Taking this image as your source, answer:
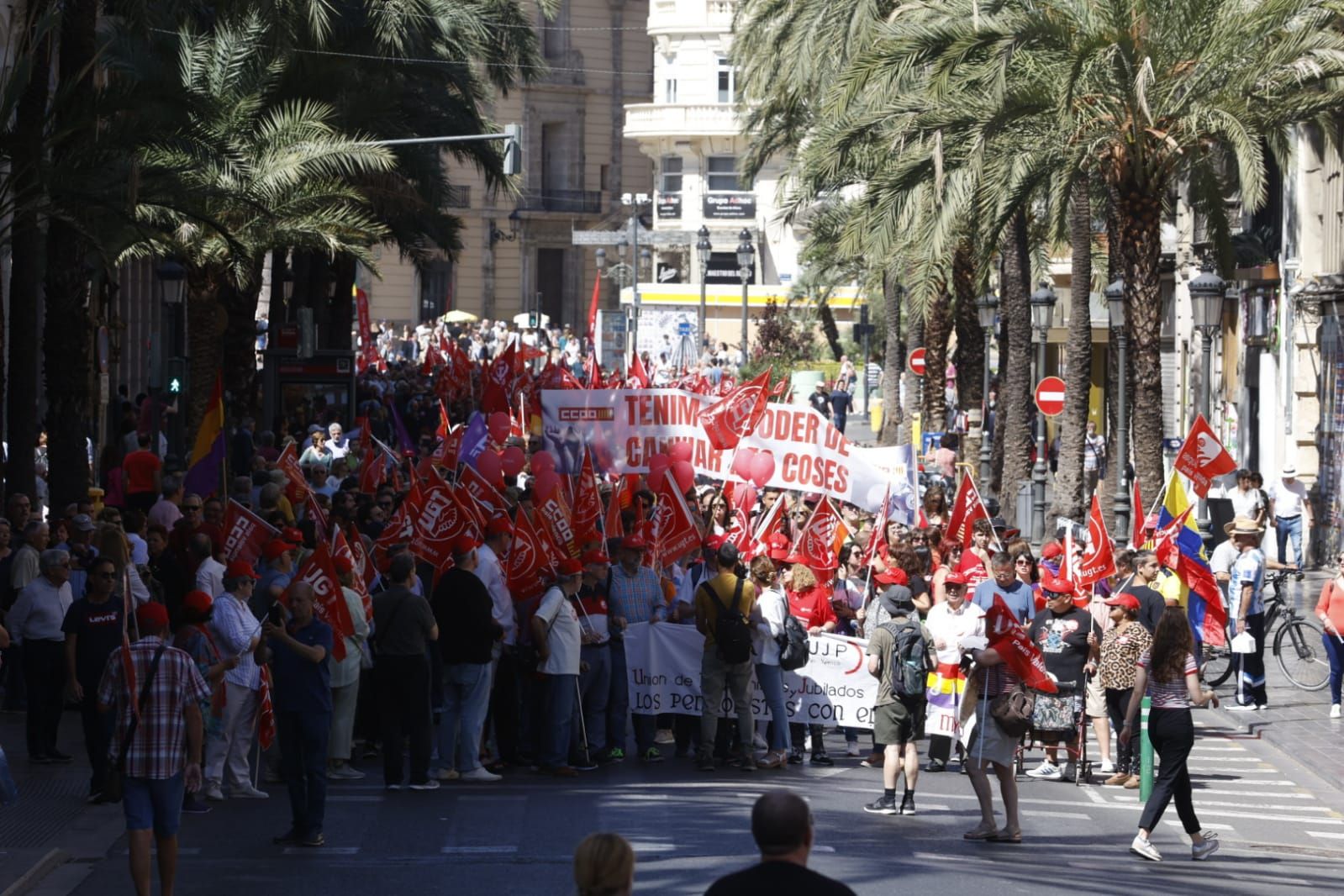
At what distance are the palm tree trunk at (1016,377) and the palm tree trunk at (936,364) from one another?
18.3 feet

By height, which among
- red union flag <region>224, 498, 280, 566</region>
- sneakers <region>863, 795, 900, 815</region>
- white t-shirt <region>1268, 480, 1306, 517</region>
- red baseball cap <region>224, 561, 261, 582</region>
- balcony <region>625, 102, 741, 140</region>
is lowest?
sneakers <region>863, 795, 900, 815</region>

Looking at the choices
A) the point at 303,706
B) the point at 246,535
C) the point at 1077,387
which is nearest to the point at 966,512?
the point at 246,535

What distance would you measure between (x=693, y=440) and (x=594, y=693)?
738 centimetres

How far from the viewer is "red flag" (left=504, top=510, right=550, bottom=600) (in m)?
14.3

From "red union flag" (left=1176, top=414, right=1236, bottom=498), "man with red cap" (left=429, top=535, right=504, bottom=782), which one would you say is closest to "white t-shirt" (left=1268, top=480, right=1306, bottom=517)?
"red union flag" (left=1176, top=414, right=1236, bottom=498)

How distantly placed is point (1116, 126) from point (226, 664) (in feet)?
43.0

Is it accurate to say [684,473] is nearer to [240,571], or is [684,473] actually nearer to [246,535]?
[246,535]

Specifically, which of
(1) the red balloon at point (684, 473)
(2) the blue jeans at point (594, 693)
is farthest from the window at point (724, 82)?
(2) the blue jeans at point (594, 693)

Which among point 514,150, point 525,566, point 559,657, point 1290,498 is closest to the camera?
point 559,657

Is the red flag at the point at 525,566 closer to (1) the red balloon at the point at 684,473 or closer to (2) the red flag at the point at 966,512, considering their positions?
(2) the red flag at the point at 966,512

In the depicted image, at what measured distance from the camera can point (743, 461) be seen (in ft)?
66.9

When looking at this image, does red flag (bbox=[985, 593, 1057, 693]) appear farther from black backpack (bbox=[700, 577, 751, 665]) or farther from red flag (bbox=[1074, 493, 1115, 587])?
red flag (bbox=[1074, 493, 1115, 587])

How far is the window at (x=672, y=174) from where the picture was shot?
7419 cm

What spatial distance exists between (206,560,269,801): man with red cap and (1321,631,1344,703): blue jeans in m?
8.96
